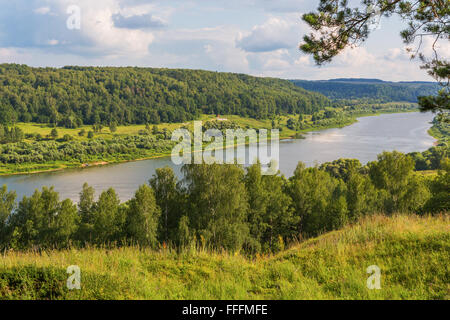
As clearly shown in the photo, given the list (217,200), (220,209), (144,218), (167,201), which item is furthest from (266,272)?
(167,201)

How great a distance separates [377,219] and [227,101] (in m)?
136

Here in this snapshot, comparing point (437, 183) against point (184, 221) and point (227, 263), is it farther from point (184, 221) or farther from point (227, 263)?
point (227, 263)

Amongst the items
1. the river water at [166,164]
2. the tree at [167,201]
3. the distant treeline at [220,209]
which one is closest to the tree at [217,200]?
the distant treeline at [220,209]

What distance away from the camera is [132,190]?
41.4 metres

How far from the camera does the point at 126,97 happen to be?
139m

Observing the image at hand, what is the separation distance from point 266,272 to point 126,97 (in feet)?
468

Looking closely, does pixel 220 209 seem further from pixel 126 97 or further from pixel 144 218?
pixel 126 97

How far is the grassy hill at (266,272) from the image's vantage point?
4.07m

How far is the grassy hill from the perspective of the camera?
13.4ft

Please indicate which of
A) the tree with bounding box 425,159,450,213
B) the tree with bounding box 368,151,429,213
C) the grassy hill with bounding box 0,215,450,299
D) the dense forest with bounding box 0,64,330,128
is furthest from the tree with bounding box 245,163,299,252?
the dense forest with bounding box 0,64,330,128

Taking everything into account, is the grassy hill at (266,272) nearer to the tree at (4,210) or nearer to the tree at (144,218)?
the tree at (144,218)

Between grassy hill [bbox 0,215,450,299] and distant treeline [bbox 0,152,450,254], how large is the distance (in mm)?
10392

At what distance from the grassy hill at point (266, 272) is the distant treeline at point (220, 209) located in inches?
409

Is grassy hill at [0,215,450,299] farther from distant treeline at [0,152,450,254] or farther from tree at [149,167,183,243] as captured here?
tree at [149,167,183,243]
